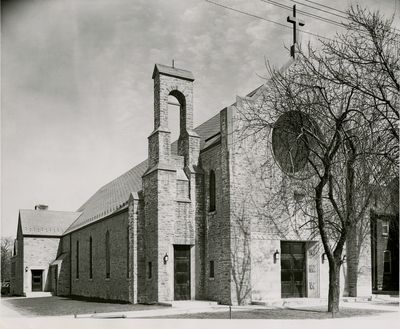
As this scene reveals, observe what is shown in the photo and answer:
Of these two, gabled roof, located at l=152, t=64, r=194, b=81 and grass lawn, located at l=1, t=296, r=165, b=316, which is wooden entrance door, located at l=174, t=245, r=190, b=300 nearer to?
grass lawn, located at l=1, t=296, r=165, b=316

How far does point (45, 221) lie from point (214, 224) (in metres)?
29.2

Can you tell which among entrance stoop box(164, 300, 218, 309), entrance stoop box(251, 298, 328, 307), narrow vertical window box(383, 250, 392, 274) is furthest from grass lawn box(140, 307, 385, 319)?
narrow vertical window box(383, 250, 392, 274)

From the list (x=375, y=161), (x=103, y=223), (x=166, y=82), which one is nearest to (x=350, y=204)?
(x=375, y=161)

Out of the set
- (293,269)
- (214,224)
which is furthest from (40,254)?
(293,269)

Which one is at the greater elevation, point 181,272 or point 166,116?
point 166,116

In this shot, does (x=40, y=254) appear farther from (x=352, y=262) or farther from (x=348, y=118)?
(x=348, y=118)

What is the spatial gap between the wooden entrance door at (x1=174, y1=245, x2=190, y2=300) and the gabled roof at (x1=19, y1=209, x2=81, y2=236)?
25921mm

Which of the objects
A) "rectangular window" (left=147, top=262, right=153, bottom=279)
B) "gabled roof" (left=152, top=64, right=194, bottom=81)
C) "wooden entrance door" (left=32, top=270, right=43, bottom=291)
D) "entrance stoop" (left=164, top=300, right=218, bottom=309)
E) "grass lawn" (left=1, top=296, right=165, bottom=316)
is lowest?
"wooden entrance door" (left=32, top=270, right=43, bottom=291)

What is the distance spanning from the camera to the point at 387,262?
36.0m

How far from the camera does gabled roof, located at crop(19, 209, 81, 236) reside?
47219 millimetres

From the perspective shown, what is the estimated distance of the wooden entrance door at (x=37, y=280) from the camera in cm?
4522

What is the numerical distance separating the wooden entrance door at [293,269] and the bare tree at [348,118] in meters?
1.53

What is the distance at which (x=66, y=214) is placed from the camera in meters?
50.3

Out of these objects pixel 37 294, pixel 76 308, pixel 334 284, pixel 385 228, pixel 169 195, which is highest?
pixel 169 195
